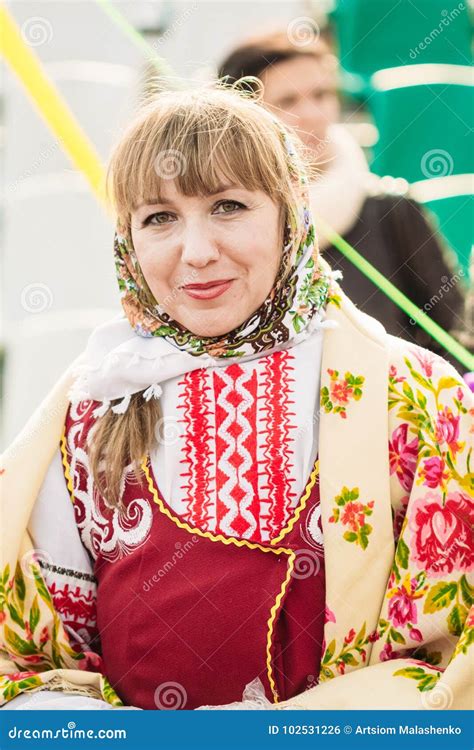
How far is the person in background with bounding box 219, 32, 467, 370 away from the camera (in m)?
2.95

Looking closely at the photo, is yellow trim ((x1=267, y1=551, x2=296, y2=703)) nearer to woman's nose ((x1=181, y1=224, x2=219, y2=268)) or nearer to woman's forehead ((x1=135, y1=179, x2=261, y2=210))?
woman's nose ((x1=181, y1=224, x2=219, y2=268))

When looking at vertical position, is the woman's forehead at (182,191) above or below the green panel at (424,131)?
below

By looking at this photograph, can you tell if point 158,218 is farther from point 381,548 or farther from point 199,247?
point 381,548

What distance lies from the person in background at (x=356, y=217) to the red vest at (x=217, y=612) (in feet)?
3.67

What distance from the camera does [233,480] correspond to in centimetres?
195

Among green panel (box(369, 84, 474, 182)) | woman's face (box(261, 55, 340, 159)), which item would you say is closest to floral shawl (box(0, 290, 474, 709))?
woman's face (box(261, 55, 340, 159))

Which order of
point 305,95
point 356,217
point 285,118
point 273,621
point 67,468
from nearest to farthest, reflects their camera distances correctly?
point 273,621
point 67,468
point 285,118
point 305,95
point 356,217

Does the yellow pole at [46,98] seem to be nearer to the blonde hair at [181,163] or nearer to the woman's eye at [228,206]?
the blonde hair at [181,163]

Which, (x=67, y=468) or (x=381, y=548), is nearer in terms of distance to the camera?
(x=381, y=548)

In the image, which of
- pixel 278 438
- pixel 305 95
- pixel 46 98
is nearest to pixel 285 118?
pixel 305 95

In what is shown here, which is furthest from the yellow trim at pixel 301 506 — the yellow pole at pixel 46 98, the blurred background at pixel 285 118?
the yellow pole at pixel 46 98

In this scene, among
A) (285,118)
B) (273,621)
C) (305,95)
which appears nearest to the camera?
(273,621)

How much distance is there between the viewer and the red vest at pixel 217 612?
1.88m

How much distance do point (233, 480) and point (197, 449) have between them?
9cm
